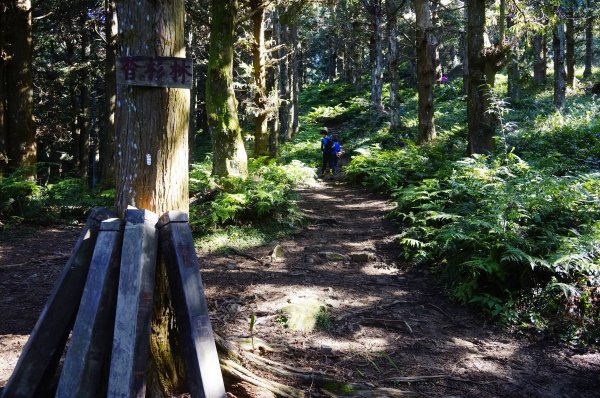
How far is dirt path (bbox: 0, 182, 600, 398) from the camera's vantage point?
400 centimetres

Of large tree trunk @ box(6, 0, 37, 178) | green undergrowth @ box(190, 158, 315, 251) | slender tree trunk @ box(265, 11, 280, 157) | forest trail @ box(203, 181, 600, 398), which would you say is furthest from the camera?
slender tree trunk @ box(265, 11, 280, 157)

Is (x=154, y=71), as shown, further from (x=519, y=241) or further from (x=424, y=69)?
(x=424, y=69)

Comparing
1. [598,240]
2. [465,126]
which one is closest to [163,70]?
[598,240]

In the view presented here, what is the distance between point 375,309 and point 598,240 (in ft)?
8.87

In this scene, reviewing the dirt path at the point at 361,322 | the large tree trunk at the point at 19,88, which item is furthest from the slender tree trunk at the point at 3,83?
the dirt path at the point at 361,322

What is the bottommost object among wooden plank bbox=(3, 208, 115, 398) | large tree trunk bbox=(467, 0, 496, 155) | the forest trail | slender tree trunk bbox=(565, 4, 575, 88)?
the forest trail

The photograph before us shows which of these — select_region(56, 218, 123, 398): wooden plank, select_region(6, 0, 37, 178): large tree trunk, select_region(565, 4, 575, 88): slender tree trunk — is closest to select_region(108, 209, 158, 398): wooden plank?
select_region(56, 218, 123, 398): wooden plank

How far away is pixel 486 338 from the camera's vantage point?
188 inches

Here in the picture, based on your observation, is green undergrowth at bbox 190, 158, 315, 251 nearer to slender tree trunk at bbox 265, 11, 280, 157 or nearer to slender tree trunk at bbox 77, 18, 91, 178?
slender tree trunk at bbox 265, 11, 280, 157

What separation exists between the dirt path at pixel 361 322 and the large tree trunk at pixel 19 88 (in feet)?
14.7

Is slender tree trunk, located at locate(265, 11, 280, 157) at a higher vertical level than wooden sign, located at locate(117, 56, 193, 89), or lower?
higher

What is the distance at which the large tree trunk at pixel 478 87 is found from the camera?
397 inches

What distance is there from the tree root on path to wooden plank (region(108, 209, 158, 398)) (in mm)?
867

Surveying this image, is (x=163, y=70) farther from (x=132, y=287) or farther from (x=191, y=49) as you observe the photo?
(x=191, y=49)
